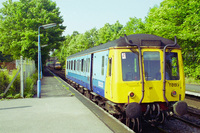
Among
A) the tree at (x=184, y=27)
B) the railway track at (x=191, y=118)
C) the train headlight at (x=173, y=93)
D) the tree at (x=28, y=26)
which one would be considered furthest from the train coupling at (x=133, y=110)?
the tree at (x=28, y=26)

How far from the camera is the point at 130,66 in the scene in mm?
7855

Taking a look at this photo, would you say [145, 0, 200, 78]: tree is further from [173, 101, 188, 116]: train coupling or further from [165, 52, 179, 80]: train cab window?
[173, 101, 188, 116]: train coupling

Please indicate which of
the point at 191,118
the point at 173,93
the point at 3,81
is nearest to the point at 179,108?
the point at 173,93

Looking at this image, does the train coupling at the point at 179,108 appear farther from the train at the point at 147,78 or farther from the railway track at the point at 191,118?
the railway track at the point at 191,118

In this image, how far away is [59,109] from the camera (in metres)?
9.68

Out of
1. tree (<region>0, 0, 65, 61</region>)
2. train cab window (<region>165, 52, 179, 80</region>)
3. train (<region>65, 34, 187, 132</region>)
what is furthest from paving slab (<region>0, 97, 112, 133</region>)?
tree (<region>0, 0, 65, 61</region>)

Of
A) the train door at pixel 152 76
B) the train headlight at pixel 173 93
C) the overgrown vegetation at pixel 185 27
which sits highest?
the overgrown vegetation at pixel 185 27

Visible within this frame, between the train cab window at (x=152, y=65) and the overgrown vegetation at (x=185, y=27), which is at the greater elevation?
the overgrown vegetation at (x=185, y=27)

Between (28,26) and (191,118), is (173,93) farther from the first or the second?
(28,26)

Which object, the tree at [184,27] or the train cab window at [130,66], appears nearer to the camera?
the train cab window at [130,66]

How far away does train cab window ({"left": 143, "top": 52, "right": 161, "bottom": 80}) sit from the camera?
7820 mm

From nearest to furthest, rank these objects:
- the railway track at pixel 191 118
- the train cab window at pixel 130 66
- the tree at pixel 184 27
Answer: the train cab window at pixel 130 66 < the railway track at pixel 191 118 < the tree at pixel 184 27

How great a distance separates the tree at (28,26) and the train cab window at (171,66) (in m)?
30.4

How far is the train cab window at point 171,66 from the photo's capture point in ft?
26.1
